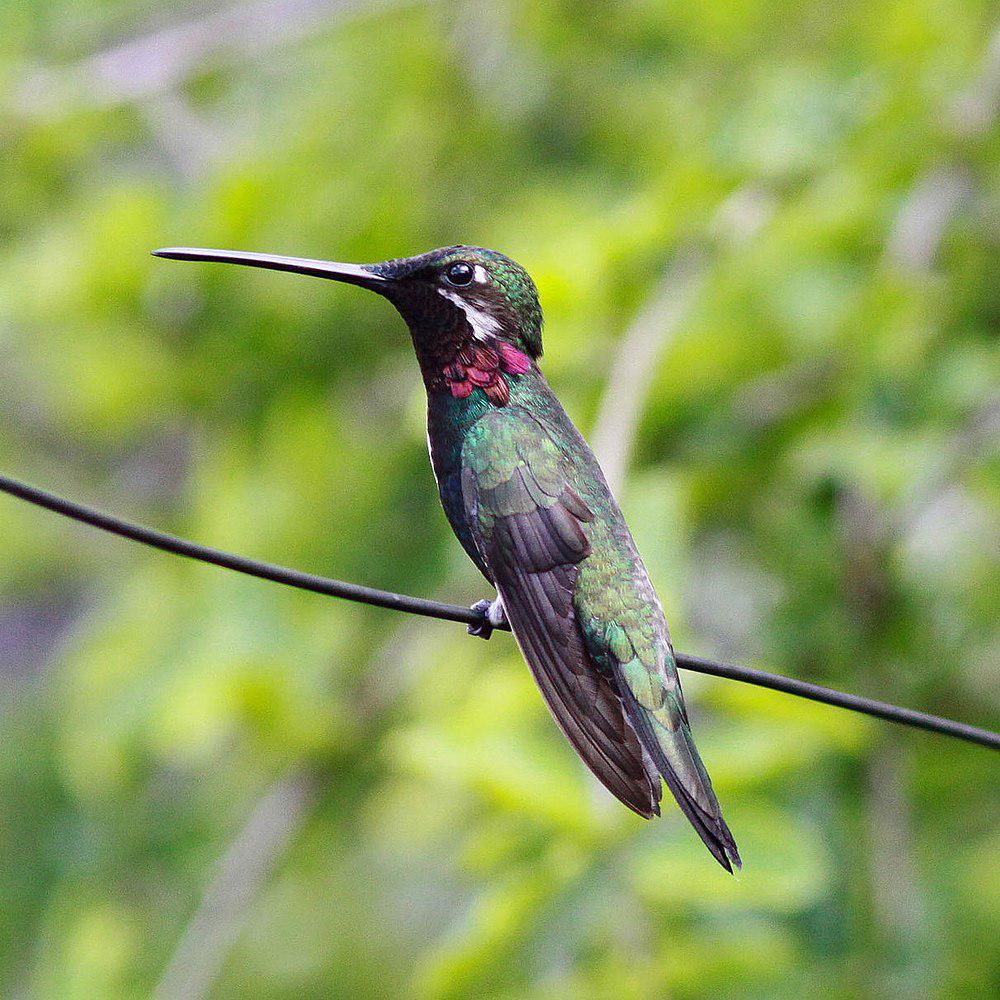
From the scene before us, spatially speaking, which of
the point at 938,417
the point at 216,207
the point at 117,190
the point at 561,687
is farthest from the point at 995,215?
the point at 561,687

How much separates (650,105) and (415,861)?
3.18 m

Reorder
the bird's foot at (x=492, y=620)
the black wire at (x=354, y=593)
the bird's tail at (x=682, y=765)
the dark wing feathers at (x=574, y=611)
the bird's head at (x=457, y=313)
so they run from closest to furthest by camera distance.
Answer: the black wire at (x=354, y=593) → the bird's tail at (x=682, y=765) → the dark wing feathers at (x=574, y=611) → the bird's foot at (x=492, y=620) → the bird's head at (x=457, y=313)

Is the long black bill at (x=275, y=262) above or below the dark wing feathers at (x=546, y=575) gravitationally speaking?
above

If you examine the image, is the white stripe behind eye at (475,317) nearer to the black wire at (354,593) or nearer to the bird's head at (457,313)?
the bird's head at (457,313)

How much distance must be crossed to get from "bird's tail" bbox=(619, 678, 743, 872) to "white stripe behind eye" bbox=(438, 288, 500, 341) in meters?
0.64

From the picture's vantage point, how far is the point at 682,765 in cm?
210

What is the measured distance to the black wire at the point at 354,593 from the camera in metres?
1.52

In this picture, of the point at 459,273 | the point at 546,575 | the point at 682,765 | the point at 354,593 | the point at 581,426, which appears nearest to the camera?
the point at 354,593

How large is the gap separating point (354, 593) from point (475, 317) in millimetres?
916

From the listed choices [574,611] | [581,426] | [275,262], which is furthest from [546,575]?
[581,426]

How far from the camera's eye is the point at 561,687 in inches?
84.4

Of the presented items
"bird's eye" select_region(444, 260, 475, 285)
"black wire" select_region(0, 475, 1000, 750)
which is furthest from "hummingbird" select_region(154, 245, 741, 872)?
"black wire" select_region(0, 475, 1000, 750)

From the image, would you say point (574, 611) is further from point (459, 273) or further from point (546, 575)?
point (459, 273)

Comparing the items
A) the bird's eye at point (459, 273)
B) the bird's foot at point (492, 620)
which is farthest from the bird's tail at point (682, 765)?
the bird's eye at point (459, 273)
